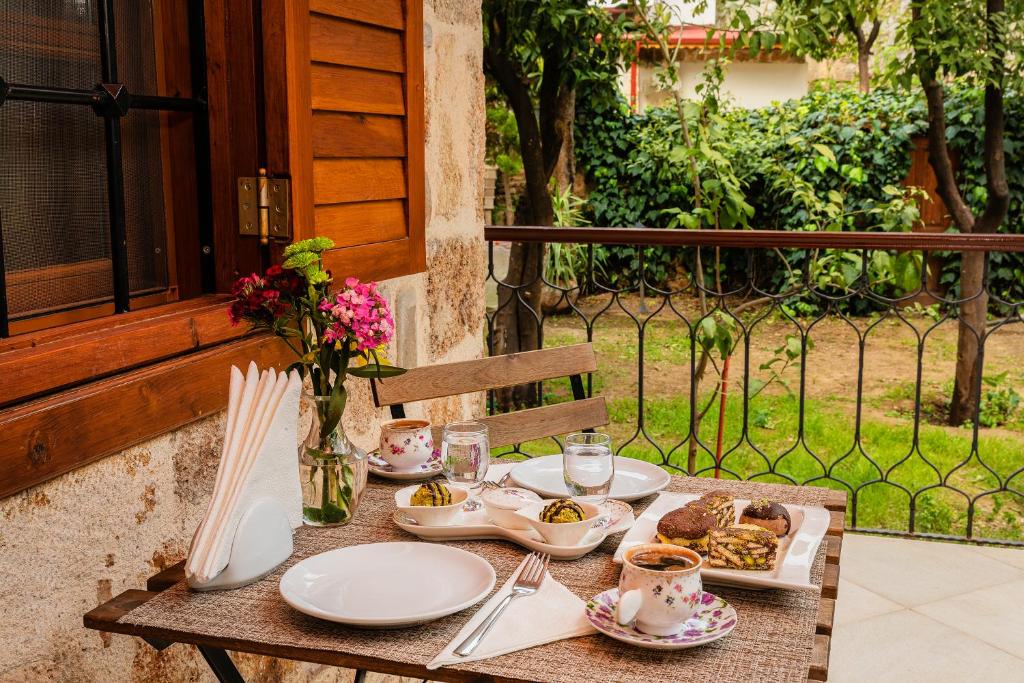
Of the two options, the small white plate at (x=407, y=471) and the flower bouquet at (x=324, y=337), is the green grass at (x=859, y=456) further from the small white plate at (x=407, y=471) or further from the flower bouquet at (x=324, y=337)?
the flower bouquet at (x=324, y=337)

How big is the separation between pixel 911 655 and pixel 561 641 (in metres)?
2.02

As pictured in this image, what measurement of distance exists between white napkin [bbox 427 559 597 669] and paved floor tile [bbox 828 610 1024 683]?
5.56 ft

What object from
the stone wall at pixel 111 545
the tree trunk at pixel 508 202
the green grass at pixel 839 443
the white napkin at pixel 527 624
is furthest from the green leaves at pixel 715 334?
the tree trunk at pixel 508 202

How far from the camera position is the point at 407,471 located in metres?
1.74

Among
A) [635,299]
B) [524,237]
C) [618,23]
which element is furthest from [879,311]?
[524,237]

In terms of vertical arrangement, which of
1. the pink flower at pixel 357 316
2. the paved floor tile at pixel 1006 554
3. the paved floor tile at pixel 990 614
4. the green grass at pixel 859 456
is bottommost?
the green grass at pixel 859 456

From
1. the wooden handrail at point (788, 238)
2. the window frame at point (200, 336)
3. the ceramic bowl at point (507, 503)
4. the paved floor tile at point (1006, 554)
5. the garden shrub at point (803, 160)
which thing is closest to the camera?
the window frame at point (200, 336)

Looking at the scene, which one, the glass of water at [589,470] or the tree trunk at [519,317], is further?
the tree trunk at [519,317]

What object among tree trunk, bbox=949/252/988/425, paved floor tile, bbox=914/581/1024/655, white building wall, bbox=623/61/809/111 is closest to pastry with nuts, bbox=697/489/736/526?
paved floor tile, bbox=914/581/1024/655

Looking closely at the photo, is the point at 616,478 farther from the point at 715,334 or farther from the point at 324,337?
the point at 715,334

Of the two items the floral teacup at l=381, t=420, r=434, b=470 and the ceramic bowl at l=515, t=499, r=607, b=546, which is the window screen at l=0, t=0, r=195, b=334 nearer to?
the floral teacup at l=381, t=420, r=434, b=470

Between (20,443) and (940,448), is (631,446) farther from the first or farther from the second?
(20,443)

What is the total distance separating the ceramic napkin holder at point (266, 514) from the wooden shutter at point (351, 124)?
21.9 inches

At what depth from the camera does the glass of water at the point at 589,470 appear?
149 centimetres
